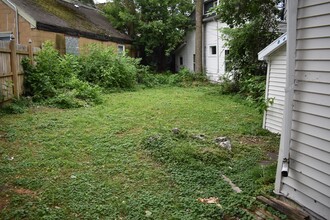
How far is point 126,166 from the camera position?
4.56 m

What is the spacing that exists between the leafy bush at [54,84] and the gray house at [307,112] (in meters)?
7.06

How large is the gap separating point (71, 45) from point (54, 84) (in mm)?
5749

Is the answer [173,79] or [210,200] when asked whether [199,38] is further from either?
[210,200]

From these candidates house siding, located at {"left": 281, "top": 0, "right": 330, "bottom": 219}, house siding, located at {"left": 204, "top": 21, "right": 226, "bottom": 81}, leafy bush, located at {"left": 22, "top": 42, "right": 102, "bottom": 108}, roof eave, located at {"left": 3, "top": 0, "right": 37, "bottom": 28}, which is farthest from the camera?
house siding, located at {"left": 204, "top": 21, "right": 226, "bottom": 81}

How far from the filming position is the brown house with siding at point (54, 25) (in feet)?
41.7

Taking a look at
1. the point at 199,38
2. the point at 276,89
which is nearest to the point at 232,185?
the point at 276,89

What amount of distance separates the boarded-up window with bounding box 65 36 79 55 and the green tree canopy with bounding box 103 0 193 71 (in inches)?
210

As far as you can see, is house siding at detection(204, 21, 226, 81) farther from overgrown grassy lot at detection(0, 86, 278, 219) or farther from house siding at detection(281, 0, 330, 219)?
house siding at detection(281, 0, 330, 219)

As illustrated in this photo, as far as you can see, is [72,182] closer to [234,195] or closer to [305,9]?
[234,195]

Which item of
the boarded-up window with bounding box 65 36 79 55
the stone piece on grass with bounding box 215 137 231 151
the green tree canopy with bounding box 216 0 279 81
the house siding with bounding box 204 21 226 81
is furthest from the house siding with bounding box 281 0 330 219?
the house siding with bounding box 204 21 226 81

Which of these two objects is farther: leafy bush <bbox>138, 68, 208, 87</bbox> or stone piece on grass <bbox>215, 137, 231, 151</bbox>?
leafy bush <bbox>138, 68, 208, 87</bbox>

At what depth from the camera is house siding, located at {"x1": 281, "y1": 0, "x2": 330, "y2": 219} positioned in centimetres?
278

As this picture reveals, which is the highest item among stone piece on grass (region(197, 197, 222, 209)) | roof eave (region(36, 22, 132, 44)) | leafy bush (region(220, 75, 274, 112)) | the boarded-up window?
roof eave (region(36, 22, 132, 44))

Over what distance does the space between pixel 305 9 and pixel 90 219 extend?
3117 millimetres
